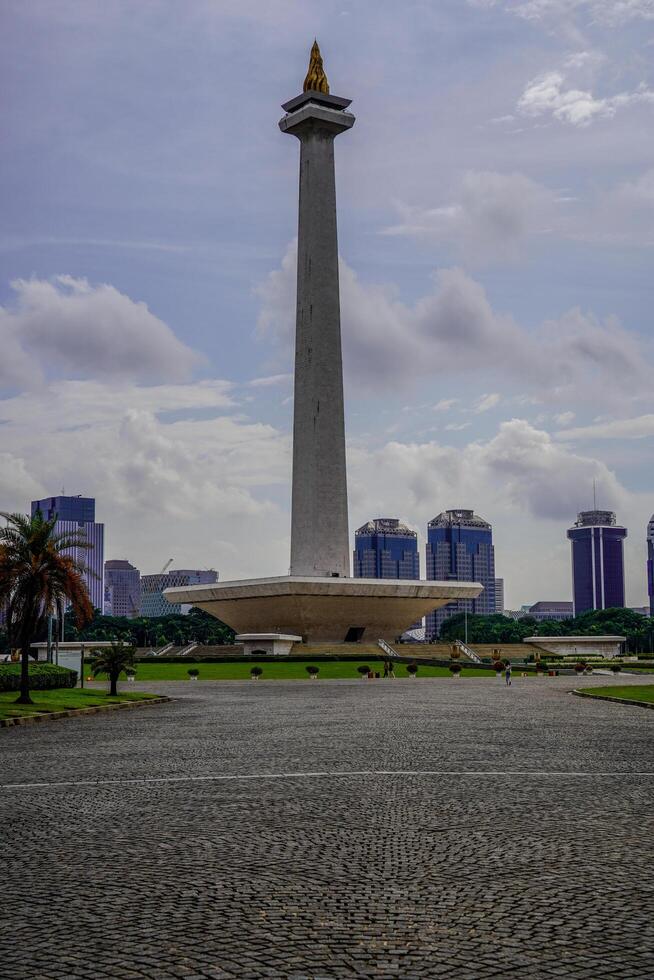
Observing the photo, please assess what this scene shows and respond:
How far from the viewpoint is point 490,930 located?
234 inches

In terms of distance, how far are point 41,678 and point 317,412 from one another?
40287 millimetres

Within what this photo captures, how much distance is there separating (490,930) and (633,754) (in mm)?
10211

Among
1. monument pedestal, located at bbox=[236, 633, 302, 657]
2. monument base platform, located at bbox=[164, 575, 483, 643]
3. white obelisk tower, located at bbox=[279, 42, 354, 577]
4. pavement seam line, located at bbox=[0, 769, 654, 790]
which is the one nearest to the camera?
pavement seam line, located at bbox=[0, 769, 654, 790]

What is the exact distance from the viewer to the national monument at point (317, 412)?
238 ft

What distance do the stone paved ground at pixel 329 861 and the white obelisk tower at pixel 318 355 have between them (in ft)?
184

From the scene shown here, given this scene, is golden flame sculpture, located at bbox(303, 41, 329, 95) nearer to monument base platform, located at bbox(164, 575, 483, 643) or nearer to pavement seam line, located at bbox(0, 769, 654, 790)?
monument base platform, located at bbox(164, 575, 483, 643)

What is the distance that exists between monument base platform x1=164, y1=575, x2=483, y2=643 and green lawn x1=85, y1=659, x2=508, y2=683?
8300mm

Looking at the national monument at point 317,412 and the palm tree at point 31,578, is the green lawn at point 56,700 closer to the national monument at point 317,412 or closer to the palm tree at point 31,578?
the palm tree at point 31,578

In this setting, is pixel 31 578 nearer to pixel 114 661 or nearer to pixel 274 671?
pixel 114 661

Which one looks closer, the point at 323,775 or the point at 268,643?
the point at 323,775

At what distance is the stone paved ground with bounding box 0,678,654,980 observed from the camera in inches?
218

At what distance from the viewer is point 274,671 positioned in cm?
5538

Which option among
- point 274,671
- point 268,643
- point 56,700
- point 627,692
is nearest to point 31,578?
point 56,700

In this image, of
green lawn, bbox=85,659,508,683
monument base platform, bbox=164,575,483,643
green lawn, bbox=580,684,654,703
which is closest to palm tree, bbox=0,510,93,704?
green lawn, bbox=580,684,654,703
